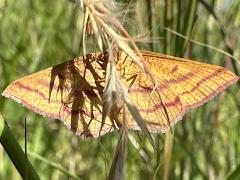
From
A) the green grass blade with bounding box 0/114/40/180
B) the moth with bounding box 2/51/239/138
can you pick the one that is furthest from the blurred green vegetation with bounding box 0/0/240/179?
the green grass blade with bounding box 0/114/40/180

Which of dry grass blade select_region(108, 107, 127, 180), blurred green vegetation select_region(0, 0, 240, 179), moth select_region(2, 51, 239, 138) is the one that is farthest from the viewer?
blurred green vegetation select_region(0, 0, 240, 179)

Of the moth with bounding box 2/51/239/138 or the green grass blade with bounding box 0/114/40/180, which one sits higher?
the moth with bounding box 2/51/239/138

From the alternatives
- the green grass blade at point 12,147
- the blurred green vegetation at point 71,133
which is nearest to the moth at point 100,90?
the green grass blade at point 12,147

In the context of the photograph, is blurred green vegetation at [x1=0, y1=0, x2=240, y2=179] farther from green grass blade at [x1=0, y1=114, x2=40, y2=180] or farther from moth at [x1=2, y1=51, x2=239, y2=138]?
green grass blade at [x1=0, y1=114, x2=40, y2=180]

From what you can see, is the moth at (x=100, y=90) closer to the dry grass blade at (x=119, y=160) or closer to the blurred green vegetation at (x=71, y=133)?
the dry grass blade at (x=119, y=160)

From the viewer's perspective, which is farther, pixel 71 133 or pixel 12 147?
pixel 71 133

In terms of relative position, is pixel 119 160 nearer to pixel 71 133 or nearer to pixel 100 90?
pixel 100 90

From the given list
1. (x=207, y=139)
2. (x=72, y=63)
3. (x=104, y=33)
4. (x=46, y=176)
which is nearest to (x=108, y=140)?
(x=46, y=176)

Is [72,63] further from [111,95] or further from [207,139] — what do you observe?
[207,139]

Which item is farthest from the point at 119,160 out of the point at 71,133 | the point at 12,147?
the point at 71,133
